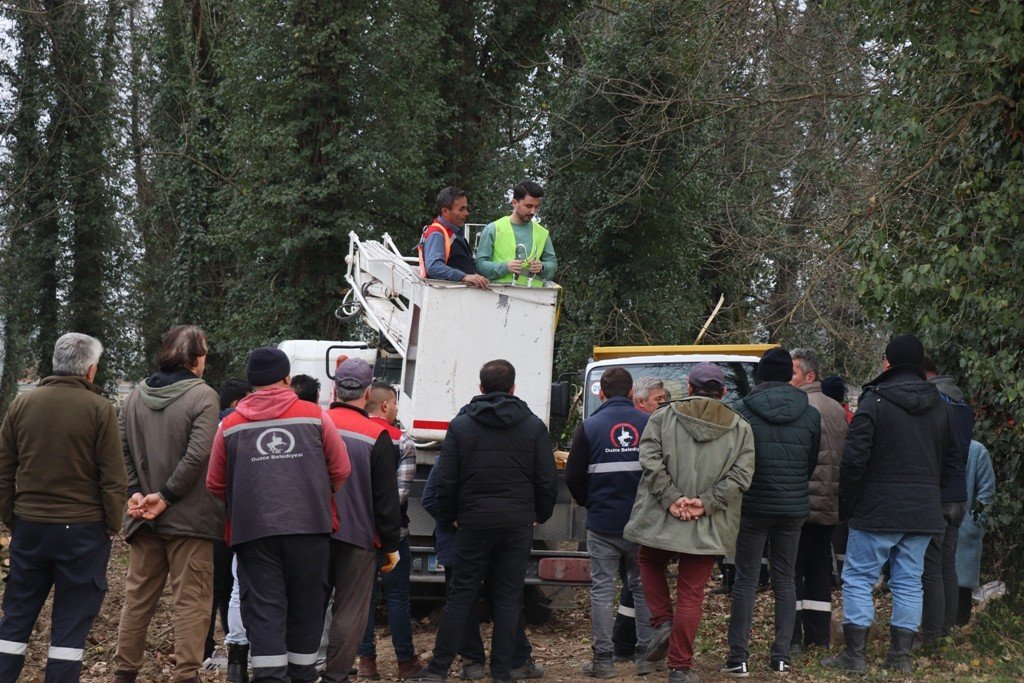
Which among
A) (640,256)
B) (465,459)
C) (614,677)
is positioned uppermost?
(640,256)

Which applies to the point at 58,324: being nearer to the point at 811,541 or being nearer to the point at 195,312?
the point at 195,312

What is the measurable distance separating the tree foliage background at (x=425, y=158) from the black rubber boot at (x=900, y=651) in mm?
4545

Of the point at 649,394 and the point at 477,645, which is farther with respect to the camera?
the point at 649,394

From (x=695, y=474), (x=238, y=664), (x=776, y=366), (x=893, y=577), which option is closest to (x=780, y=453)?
(x=776, y=366)

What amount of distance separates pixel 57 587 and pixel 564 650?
4.09 meters

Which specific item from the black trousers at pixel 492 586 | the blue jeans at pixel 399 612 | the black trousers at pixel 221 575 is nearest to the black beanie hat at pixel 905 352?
the black trousers at pixel 492 586

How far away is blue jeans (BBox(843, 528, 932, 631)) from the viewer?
784 centimetres

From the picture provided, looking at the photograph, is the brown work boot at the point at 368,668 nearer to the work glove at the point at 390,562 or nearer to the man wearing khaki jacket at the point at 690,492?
the work glove at the point at 390,562

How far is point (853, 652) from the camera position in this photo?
308 inches

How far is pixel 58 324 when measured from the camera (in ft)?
78.1

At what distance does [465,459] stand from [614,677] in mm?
1869

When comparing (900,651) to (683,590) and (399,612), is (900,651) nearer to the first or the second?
(683,590)

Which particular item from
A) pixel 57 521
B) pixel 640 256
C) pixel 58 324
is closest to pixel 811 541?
pixel 57 521

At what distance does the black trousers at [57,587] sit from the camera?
6332mm
